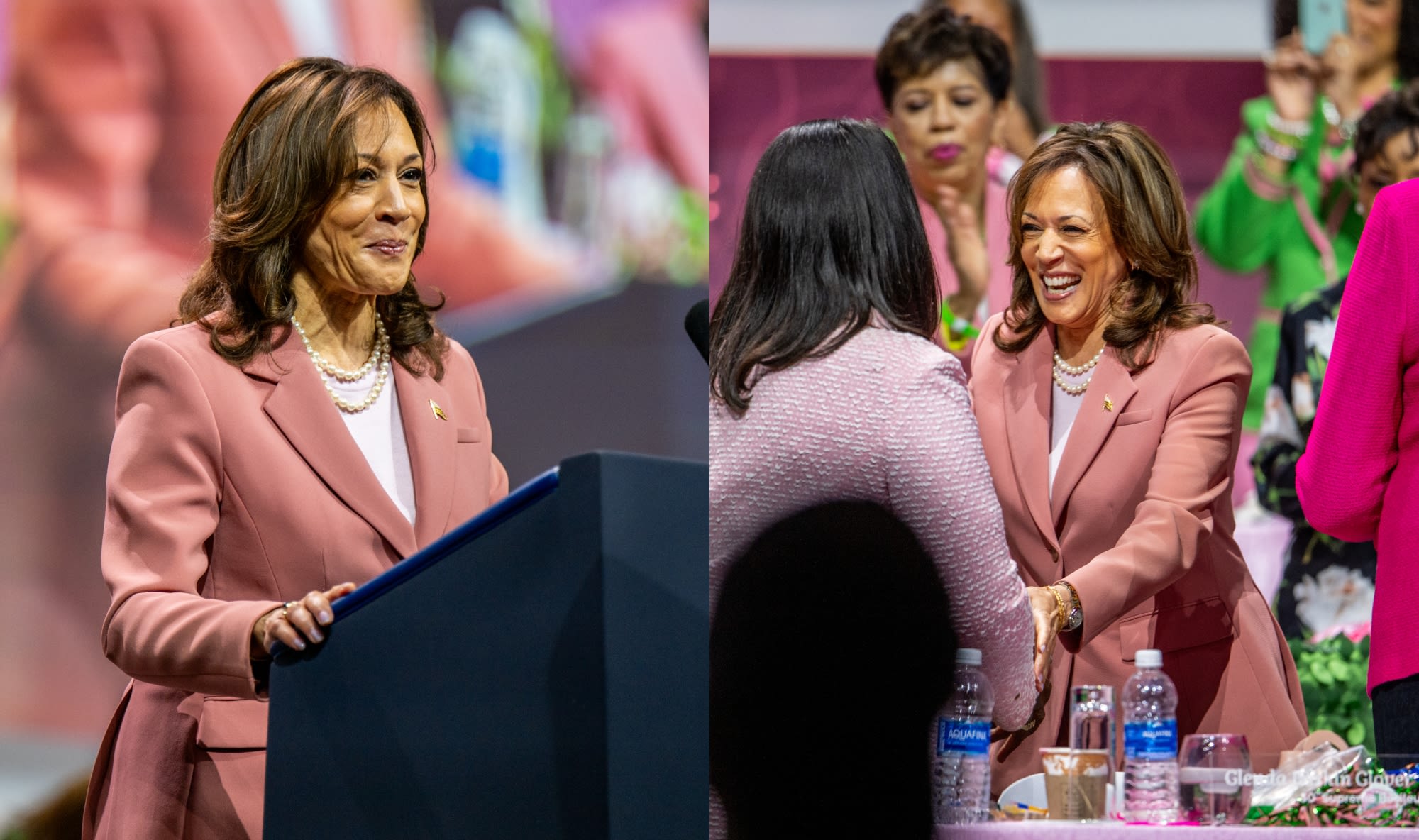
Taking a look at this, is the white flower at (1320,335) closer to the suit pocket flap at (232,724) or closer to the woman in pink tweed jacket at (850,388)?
the woman in pink tweed jacket at (850,388)

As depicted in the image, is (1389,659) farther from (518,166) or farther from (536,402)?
(518,166)

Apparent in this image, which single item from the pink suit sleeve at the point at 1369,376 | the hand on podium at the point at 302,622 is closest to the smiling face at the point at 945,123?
the pink suit sleeve at the point at 1369,376

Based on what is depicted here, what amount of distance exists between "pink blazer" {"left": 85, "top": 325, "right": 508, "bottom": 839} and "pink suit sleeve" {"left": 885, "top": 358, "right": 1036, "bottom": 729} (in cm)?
70

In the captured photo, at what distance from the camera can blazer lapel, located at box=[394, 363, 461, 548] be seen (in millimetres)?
1977

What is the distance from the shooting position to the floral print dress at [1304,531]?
4.25 meters

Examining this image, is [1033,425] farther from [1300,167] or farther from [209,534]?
[1300,167]

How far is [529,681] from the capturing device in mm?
1201

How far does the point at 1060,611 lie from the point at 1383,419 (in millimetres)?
549

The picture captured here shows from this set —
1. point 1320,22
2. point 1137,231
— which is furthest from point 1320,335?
point 1137,231

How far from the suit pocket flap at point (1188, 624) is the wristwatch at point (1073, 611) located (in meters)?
0.29

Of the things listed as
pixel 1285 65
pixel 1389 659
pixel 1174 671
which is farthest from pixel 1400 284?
pixel 1285 65

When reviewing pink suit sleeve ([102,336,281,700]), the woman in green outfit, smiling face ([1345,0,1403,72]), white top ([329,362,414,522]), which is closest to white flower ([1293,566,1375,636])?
the woman in green outfit

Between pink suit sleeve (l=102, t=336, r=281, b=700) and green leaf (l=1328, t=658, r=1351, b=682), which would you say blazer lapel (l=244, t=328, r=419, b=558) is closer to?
Answer: pink suit sleeve (l=102, t=336, r=281, b=700)

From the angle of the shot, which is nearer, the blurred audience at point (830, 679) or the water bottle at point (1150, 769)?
the blurred audience at point (830, 679)
